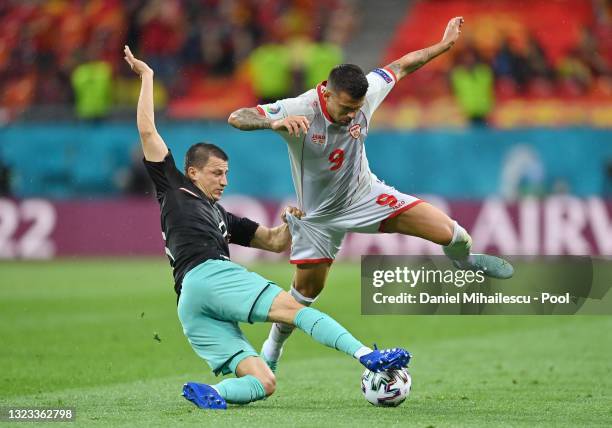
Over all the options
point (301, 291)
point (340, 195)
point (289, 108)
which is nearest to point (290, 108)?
point (289, 108)

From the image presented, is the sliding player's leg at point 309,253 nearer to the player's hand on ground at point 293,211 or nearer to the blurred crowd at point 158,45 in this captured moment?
the player's hand on ground at point 293,211

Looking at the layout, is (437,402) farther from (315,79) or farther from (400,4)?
(400,4)

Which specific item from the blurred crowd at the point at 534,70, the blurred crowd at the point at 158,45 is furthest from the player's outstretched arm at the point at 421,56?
the blurred crowd at the point at 158,45

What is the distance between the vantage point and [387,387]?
6.94 meters

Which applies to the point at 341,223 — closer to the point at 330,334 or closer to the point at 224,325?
the point at 224,325

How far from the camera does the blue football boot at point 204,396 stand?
6.64 m

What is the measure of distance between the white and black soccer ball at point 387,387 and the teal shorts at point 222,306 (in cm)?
76

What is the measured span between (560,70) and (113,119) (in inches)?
327

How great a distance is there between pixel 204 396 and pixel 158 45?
56.9 ft

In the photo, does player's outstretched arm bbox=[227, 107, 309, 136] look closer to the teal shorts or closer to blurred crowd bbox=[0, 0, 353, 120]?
the teal shorts

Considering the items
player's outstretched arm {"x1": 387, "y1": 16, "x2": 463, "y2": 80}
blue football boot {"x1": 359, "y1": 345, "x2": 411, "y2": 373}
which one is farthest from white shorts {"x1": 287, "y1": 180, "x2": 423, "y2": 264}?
blue football boot {"x1": 359, "y1": 345, "x2": 411, "y2": 373}

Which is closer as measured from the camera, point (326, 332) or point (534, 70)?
point (326, 332)
